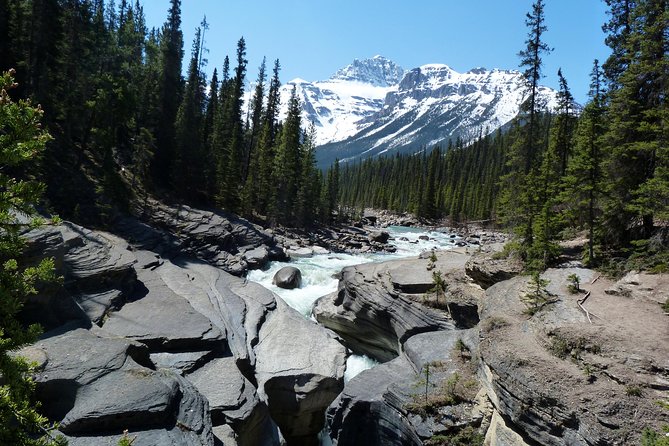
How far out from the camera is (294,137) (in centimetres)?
5397

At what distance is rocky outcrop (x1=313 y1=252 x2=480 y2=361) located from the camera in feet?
57.3

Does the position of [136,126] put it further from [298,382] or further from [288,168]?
[298,382]

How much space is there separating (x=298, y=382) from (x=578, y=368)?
32.1ft

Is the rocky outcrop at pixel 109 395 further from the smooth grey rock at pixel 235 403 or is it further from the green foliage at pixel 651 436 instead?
the green foliage at pixel 651 436

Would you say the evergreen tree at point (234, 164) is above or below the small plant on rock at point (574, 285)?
above

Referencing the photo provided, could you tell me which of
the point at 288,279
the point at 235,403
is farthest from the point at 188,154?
the point at 235,403

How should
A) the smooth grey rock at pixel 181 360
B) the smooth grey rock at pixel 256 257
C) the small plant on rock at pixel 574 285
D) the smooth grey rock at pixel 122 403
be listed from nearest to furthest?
the smooth grey rock at pixel 122 403, the small plant on rock at pixel 574 285, the smooth grey rock at pixel 181 360, the smooth grey rock at pixel 256 257

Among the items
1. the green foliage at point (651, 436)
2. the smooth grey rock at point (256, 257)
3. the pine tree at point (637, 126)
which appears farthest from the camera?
the smooth grey rock at point (256, 257)

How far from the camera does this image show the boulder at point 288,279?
26.2 metres

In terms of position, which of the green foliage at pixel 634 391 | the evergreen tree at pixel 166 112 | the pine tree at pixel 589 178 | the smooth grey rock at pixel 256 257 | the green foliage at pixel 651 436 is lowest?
the smooth grey rock at pixel 256 257

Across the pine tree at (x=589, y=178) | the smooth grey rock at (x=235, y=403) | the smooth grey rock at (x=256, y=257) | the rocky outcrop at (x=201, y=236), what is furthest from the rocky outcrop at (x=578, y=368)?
the rocky outcrop at (x=201, y=236)

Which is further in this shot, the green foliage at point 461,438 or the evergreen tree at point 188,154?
the evergreen tree at point 188,154

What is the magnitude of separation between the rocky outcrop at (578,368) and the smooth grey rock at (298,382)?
6.67m

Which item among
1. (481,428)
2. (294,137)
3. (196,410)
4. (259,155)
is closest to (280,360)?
(196,410)
